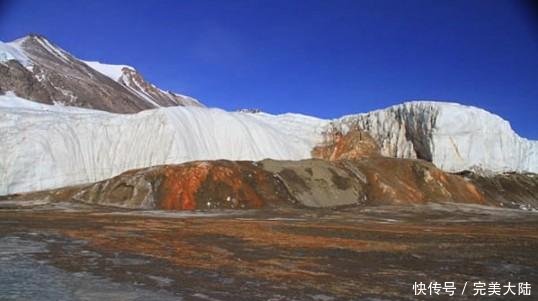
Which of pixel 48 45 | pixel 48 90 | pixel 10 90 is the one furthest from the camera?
pixel 48 45

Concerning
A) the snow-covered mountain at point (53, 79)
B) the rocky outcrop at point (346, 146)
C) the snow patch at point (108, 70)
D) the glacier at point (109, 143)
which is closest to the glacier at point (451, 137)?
the rocky outcrop at point (346, 146)

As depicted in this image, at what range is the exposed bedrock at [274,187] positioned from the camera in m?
43.6

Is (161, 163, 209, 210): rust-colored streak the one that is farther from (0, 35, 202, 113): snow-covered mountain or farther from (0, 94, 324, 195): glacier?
(0, 35, 202, 113): snow-covered mountain

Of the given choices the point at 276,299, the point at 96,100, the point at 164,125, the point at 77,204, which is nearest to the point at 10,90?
the point at 96,100

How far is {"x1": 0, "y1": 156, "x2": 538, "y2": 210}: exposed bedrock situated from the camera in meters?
43.6

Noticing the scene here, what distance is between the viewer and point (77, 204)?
43719 millimetres

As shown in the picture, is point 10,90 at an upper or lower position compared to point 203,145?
upper

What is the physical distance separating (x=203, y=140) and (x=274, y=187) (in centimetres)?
1725

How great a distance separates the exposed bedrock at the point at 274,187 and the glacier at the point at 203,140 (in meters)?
6.25

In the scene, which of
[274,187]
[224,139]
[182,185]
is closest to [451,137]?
[224,139]

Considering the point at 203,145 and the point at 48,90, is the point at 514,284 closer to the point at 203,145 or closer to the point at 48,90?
the point at 203,145

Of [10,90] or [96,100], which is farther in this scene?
[96,100]

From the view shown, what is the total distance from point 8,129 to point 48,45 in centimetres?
12409

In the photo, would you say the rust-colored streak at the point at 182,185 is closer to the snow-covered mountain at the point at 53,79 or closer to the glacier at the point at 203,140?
the glacier at the point at 203,140
